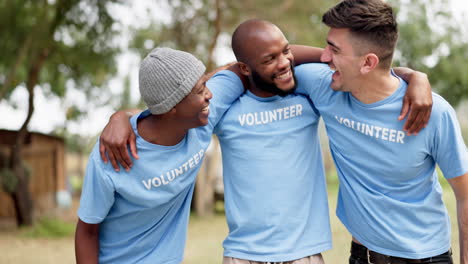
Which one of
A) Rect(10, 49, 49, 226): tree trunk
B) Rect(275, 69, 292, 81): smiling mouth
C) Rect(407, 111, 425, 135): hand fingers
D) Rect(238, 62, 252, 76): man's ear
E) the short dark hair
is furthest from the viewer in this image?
Rect(10, 49, 49, 226): tree trunk

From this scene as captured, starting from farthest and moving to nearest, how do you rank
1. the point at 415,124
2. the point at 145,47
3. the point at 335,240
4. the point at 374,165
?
the point at 145,47, the point at 335,240, the point at 374,165, the point at 415,124

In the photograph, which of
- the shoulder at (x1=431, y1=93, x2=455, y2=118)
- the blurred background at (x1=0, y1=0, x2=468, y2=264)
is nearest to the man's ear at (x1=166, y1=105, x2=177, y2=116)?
the shoulder at (x1=431, y1=93, x2=455, y2=118)

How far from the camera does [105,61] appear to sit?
13.1 metres

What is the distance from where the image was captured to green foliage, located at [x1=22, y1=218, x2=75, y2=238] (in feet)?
46.2

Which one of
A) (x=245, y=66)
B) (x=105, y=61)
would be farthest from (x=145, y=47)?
(x=245, y=66)

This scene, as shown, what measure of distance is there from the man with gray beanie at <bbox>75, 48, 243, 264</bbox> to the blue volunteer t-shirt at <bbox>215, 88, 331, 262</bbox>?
0.66 feet

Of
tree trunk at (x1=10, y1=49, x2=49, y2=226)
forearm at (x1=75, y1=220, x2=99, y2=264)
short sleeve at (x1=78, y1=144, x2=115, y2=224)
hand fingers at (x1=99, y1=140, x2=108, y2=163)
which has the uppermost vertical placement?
hand fingers at (x1=99, y1=140, x2=108, y2=163)

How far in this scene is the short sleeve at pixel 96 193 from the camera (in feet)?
9.28

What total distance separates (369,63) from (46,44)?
10.9 meters

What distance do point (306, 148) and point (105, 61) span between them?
10657 mm

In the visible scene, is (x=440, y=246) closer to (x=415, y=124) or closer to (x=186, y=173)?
(x=415, y=124)

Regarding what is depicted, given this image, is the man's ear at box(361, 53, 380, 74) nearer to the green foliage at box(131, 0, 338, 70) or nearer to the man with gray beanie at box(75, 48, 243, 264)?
the man with gray beanie at box(75, 48, 243, 264)

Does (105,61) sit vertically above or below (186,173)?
below

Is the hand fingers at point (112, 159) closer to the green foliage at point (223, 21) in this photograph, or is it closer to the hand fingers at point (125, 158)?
the hand fingers at point (125, 158)
